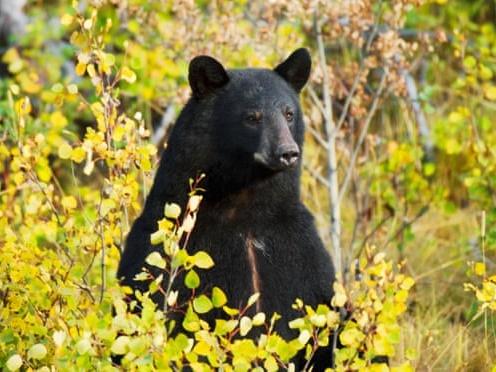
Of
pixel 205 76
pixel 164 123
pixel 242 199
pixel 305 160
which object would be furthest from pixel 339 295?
pixel 164 123

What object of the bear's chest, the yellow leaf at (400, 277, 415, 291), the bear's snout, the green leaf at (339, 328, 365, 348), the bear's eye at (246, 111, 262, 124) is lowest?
the bear's chest

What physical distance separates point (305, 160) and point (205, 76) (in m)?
2.98

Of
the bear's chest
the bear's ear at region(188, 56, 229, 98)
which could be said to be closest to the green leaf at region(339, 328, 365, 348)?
the bear's chest

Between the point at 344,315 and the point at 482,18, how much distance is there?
649 centimetres

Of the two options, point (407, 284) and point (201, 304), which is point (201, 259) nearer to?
point (201, 304)

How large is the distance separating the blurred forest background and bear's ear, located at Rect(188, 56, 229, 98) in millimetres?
291

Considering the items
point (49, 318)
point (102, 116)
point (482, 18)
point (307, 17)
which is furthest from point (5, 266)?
point (482, 18)

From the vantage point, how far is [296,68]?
4762mm

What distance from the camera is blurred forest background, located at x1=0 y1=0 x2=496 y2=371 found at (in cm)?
418

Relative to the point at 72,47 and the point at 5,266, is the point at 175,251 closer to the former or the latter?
the point at 5,266

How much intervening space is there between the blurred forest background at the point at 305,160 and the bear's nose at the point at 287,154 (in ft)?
1.55

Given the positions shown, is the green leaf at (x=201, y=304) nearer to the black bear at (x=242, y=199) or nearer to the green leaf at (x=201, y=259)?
the green leaf at (x=201, y=259)

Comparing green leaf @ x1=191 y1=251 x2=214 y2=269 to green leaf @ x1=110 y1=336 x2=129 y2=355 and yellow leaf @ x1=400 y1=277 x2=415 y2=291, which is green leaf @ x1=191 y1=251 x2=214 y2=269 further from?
yellow leaf @ x1=400 y1=277 x2=415 y2=291

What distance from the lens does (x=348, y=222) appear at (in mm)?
7770
